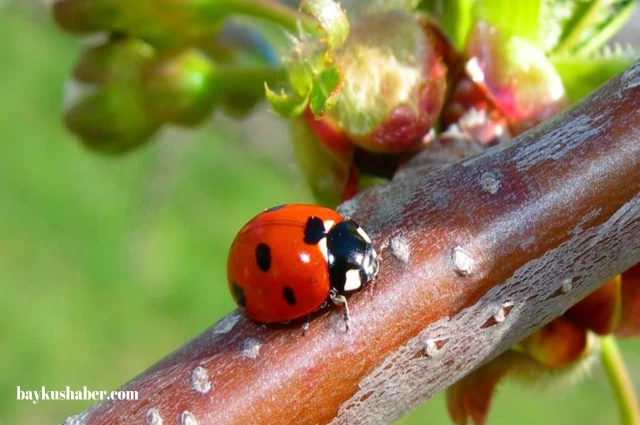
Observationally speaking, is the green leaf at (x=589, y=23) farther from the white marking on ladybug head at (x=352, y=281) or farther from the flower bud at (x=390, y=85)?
the white marking on ladybug head at (x=352, y=281)

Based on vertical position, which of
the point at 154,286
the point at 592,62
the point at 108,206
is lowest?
the point at 592,62

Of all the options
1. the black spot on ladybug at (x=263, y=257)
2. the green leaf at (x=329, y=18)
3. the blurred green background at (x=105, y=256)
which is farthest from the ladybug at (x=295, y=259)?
the blurred green background at (x=105, y=256)

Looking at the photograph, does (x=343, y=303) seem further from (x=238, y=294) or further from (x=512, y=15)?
(x=512, y=15)

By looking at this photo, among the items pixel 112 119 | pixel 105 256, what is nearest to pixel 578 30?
pixel 112 119

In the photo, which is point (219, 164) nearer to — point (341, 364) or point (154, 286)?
point (154, 286)

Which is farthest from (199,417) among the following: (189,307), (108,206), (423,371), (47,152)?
(47,152)

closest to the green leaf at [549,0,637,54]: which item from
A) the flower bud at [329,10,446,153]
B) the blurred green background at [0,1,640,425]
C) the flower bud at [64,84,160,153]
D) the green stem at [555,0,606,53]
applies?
the green stem at [555,0,606,53]
